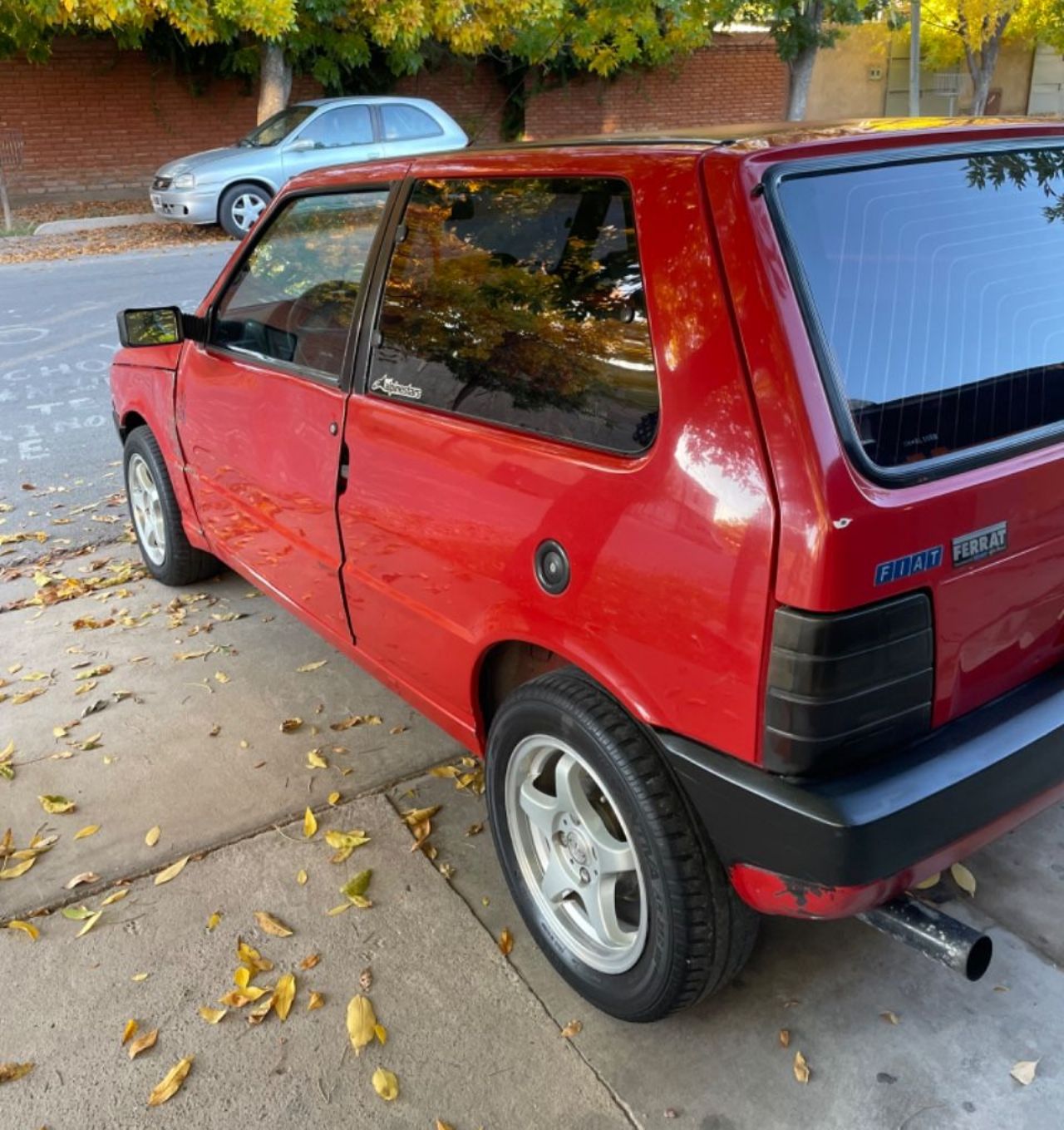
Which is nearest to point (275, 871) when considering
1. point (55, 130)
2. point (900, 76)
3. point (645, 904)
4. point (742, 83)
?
point (645, 904)

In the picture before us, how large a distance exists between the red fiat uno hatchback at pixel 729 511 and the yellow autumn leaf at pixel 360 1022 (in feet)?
1.45

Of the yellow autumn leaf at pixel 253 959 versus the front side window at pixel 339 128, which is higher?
the front side window at pixel 339 128

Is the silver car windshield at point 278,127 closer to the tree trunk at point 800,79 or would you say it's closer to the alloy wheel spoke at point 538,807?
the tree trunk at point 800,79

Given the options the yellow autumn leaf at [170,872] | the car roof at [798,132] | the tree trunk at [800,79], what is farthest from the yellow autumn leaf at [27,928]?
the tree trunk at [800,79]

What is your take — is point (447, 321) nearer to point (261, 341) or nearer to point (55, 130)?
point (261, 341)

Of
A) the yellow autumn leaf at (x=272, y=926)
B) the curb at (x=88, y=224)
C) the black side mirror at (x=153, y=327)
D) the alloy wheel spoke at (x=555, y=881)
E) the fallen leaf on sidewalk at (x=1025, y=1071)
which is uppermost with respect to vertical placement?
the black side mirror at (x=153, y=327)

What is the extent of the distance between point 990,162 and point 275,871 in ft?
8.41

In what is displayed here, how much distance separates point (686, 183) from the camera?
206 cm

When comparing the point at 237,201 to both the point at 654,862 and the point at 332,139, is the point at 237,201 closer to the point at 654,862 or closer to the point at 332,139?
the point at 332,139

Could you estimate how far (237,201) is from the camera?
1523 centimetres

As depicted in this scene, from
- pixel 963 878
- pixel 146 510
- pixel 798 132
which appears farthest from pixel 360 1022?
pixel 146 510

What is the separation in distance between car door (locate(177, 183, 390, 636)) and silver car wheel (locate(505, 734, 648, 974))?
989 mm

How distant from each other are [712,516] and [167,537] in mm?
3354

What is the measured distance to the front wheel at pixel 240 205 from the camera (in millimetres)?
15164
